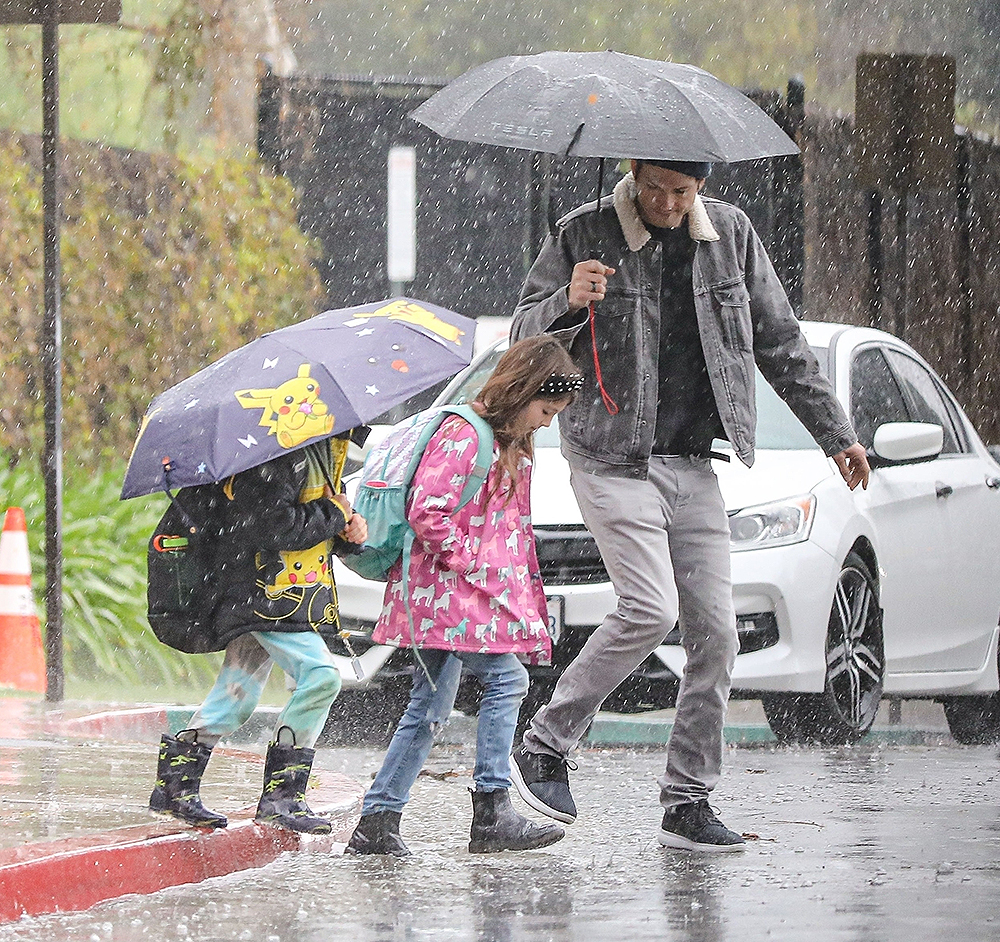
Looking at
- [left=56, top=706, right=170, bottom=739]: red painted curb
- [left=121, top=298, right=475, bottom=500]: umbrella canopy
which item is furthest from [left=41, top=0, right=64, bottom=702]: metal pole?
[left=121, top=298, right=475, bottom=500]: umbrella canopy

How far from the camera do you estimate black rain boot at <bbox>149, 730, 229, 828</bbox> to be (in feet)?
20.7

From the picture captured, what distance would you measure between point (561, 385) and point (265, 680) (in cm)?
113

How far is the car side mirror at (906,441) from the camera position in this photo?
363 inches

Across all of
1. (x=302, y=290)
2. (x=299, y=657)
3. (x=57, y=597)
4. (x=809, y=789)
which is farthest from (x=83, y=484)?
(x=299, y=657)

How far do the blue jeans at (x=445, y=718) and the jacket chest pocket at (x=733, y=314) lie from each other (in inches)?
41.7

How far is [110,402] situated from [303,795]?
864cm

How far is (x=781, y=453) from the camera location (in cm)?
941

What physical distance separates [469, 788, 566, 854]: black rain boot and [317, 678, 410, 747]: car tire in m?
3.15

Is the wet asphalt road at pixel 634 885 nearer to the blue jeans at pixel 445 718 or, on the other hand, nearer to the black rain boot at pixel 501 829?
the black rain boot at pixel 501 829

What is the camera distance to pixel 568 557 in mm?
8672

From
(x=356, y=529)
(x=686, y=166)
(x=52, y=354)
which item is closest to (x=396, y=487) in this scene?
(x=356, y=529)

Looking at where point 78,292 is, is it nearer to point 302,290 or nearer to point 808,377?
point 302,290

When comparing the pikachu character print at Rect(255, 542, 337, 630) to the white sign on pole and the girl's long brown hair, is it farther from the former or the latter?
the white sign on pole

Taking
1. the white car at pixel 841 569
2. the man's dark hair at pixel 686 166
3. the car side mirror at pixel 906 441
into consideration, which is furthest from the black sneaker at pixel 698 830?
the car side mirror at pixel 906 441
